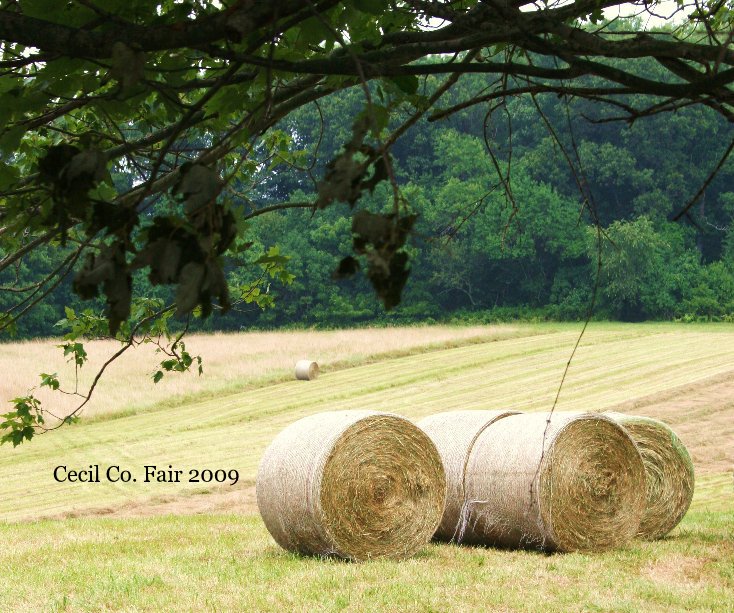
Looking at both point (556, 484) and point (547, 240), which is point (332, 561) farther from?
point (547, 240)

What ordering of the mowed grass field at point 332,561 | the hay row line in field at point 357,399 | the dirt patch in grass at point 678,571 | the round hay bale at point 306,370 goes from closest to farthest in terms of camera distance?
1. the mowed grass field at point 332,561
2. the dirt patch in grass at point 678,571
3. the hay row line in field at point 357,399
4. the round hay bale at point 306,370

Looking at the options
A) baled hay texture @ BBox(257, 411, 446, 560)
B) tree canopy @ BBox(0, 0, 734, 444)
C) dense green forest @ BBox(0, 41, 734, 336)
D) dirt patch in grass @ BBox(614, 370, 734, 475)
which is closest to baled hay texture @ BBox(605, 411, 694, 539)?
baled hay texture @ BBox(257, 411, 446, 560)

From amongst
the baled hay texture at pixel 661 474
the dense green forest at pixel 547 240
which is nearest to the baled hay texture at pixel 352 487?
the baled hay texture at pixel 661 474

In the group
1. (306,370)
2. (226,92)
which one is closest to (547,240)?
(306,370)

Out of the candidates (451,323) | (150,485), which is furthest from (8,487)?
(451,323)

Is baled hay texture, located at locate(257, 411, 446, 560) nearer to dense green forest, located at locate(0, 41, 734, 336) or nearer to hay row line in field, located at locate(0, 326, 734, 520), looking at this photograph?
hay row line in field, located at locate(0, 326, 734, 520)

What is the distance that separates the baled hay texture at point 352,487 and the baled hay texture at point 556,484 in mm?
511

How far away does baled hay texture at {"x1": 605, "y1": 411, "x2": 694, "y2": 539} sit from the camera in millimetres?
11023

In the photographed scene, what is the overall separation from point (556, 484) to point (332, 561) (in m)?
2.18

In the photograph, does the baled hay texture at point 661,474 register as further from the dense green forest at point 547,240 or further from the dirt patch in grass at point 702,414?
the dense green forest at point 547,240

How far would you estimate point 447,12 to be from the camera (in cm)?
287

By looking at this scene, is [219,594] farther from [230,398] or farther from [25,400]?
[230,398]

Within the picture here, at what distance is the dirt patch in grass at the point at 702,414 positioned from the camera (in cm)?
1725

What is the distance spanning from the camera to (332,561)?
9.54 metres
